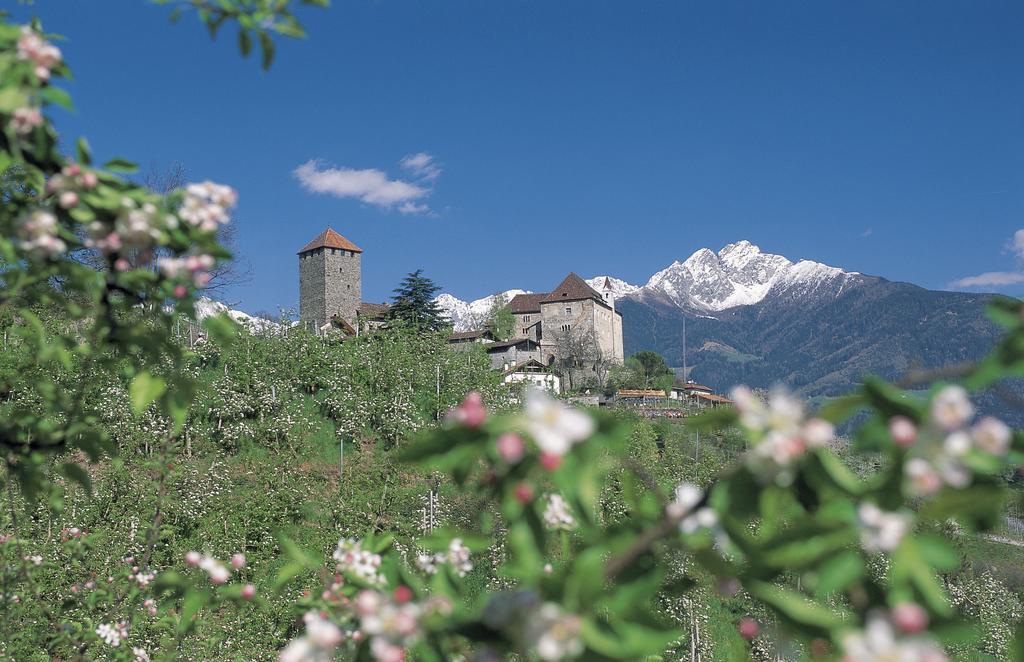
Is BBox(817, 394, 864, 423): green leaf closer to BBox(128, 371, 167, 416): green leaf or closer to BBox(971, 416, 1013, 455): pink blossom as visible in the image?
BBox(971, 416, 1013, 455): pink blossom

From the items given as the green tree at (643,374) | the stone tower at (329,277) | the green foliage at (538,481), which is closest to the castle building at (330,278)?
the stone tower at (329,277)

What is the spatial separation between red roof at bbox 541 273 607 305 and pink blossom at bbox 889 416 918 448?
186ft

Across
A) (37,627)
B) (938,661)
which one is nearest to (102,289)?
(938,661)

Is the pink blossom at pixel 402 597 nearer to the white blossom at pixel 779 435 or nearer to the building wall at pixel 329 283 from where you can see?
the white blossom at pixel 779 435

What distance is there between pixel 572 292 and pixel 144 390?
57.4m

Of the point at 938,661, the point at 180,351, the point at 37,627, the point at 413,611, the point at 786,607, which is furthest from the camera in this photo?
the point at 37,627

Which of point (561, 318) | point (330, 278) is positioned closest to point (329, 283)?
point (330, 278)

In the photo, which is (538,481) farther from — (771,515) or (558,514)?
(558,514)

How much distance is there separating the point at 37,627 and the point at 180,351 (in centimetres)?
458

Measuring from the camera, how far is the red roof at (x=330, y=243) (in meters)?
50.2

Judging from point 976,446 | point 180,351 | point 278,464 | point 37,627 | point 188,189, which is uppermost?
point 188,189

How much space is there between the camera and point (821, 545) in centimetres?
78

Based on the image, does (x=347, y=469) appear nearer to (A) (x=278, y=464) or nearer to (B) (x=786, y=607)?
(A) (x=278, y=464)

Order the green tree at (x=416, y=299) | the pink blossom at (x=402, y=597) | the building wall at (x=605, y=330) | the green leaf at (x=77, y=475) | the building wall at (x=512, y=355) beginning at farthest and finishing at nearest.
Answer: the building wall at (x=605, y=330)
the building wall at (x=512, y=355)
the green tree at (x=416, y=299)
the green leaf at (x=77, y=475)
the pink blossom at (x=402, y=597)
